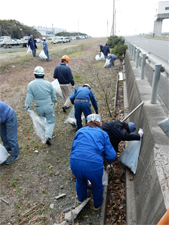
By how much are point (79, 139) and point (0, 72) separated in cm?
1075

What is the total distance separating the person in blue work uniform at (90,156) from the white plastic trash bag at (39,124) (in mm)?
1718

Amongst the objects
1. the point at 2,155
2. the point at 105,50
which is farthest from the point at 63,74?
the point at 105,50

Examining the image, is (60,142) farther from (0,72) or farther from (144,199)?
(0,72)

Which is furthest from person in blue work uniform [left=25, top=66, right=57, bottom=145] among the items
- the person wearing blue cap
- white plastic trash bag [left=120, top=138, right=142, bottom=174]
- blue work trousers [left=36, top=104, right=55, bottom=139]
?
white plastic trash bag [left=120, top=138, right=142, bottom=174]

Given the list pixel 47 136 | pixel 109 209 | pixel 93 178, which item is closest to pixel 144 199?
pixel 93 178

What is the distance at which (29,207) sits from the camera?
2.82 meters

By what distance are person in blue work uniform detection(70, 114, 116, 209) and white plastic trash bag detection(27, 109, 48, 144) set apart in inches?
67.7

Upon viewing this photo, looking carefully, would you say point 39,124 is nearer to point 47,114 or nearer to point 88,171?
point 47,114

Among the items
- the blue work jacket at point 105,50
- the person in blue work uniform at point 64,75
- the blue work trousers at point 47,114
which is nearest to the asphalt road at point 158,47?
the blue work jacket at point 105,50

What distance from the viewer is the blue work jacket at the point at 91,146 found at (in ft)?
7.45

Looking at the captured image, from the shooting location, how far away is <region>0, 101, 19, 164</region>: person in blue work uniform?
3401 millimetres

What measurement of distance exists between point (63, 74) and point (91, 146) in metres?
3.72

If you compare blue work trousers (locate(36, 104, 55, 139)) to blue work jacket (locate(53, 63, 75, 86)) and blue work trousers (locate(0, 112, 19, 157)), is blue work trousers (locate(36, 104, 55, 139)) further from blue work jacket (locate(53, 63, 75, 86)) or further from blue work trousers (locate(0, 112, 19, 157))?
blue work jacket (locate(53, 63, 75, 86))

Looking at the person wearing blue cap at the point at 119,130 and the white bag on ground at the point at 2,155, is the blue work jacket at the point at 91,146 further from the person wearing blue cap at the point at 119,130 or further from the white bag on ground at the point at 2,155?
the white bag on ground at the point at 2,155
